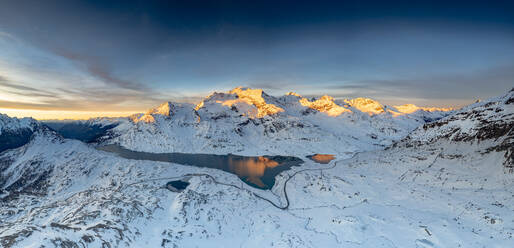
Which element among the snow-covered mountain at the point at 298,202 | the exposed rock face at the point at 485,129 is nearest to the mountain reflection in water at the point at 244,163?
the snow-covered mountain at the point at 298,202

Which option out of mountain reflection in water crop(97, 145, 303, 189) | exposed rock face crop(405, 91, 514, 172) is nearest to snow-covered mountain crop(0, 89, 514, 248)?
exposed rock face crop(405, 91, 514, 172)

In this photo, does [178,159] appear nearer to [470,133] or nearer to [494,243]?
[494,243]

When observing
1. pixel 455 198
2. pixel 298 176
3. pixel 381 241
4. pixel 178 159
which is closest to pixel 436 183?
pixel 455 198

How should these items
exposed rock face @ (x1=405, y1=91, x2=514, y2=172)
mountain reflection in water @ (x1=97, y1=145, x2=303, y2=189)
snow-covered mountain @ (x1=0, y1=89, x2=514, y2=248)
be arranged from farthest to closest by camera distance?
mountain reflection in water @ (x1=97, y1=145, x2=303, y2=189) < exposed rock face @ (x1=405, y1=91, x2=514, y2=172) < snow-covered mountain @ (x1=0, y1=89, x2=514, y2=248)

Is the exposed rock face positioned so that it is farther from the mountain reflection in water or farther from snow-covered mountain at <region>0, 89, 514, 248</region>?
the mountain reflection in water

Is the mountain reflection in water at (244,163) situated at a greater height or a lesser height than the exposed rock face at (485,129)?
lesser

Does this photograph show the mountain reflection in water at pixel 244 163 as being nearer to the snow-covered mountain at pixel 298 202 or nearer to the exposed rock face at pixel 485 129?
the snow-covered mountain at pixel 298 202
